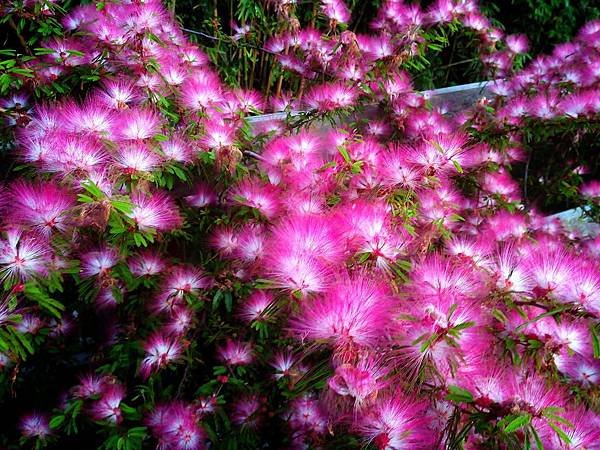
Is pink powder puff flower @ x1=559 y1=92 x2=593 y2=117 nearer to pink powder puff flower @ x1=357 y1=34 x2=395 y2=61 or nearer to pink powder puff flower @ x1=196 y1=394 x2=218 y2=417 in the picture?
pink powder puff flower @ x1=357 y1=34 x2=395 y2=61

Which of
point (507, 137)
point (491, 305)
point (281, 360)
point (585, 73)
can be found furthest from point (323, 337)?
point (585, 73)

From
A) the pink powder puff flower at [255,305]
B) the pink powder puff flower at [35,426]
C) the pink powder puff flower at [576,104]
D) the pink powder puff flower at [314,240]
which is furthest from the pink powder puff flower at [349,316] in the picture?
the pink powder puff flower at [576,104]

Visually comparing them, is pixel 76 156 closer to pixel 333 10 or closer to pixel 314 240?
pixel 314 240

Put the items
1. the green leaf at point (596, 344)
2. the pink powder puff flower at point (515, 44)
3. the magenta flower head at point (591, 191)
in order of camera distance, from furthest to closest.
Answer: the pink powder puff flower at point (515, 44) < the magenta flower head at point (591, 191) < the green leaf at point (596, 344)

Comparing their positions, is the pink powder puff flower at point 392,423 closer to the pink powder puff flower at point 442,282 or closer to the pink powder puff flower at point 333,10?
the pink powder puff flower at point 442,282

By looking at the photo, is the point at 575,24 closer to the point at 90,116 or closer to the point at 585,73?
the point at 585,73

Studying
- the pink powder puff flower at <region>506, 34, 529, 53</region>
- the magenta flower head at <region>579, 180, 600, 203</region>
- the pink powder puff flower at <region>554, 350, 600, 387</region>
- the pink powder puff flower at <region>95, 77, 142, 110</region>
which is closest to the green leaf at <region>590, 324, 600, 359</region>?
the pink powder puff flower at <region>554, 350, 600, 387</region>
